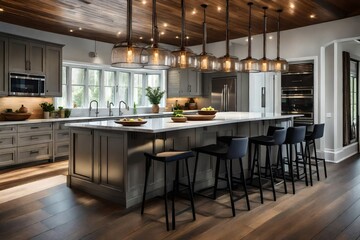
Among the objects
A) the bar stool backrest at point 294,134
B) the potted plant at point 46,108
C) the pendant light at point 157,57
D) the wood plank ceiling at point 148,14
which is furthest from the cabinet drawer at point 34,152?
the bar stool backrest at point 294,134

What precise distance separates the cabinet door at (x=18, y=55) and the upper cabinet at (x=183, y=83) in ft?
12.9

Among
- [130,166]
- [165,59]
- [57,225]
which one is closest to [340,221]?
[130,166]

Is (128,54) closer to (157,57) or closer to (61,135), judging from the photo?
(157,57)

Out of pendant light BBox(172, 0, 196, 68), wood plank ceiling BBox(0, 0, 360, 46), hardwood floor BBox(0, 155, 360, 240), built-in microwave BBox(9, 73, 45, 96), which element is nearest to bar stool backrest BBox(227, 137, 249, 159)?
hardwood floor BBox(0, 155, 360, 240)

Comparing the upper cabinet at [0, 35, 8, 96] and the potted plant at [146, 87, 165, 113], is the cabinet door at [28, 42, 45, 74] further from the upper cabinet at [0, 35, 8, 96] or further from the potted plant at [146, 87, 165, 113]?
the potted plant at [146, 87, 165, 113]

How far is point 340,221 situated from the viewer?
3115mm

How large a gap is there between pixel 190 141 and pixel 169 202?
0.86m

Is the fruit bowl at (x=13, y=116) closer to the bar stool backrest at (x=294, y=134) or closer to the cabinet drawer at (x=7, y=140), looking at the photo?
the cabinet drawer at (x=7, y=140)

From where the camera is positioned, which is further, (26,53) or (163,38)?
(163,38)

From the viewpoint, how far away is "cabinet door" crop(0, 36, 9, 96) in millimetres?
5418

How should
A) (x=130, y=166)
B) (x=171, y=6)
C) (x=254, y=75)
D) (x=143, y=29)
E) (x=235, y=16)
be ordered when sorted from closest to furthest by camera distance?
(x=130, y=166)
(x=171, y=6)
(x=235, y=16)
(x=143, y=29)
(x=254, y=75)

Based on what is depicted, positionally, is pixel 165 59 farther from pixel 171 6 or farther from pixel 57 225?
pixel 57 225

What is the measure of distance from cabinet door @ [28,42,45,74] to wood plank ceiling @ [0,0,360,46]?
443 mm

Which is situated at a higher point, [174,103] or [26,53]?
[26,53]
